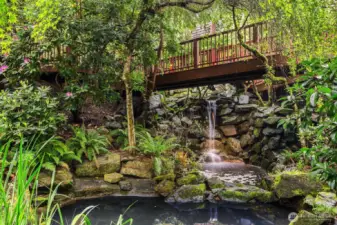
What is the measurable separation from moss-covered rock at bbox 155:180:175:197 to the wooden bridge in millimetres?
3577

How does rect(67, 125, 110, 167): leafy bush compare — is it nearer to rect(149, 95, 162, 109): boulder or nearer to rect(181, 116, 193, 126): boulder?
rect(149, 95, 162, 109): boulder

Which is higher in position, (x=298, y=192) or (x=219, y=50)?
(x=219, y=50)

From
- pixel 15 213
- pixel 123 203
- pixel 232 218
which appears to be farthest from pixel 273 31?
pixel 15 213

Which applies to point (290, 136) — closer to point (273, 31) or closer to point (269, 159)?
point (269, 159)

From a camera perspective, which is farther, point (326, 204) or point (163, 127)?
point (163, 127)

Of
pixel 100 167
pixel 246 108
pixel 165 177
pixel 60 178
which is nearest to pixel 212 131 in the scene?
pixel 246 108

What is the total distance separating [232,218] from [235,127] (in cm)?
521

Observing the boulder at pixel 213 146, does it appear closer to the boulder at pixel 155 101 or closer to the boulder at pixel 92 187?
the boulder at pixel 155 101

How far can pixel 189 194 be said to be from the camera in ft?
17.1

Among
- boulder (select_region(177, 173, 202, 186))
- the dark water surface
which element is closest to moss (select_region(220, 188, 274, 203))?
the dark water surface

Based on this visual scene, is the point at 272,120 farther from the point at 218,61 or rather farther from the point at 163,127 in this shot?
the point at 163,127

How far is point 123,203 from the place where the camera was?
16.9 feet

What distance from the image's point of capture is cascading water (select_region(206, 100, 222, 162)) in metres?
8.89

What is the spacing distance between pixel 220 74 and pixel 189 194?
3718 millimetres
